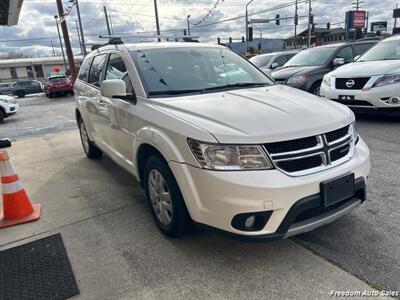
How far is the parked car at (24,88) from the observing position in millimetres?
31234

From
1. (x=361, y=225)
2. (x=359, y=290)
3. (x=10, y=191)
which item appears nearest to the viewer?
(x=359, y=290)

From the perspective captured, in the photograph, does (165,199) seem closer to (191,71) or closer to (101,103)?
(191,71)

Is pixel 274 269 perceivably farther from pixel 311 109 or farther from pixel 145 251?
pixel 311 109

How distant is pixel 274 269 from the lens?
102 inches

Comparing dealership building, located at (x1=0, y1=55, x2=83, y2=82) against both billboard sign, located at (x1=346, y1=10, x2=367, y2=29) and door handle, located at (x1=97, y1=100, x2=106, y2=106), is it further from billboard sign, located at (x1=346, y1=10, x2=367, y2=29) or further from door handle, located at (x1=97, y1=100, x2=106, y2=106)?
door handle, located at (x1=97, y1=100, x2=106, y2=106)

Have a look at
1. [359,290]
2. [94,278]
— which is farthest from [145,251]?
[359,290]

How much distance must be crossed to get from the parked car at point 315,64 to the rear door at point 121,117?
18.0ft

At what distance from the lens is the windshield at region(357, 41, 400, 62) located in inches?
279

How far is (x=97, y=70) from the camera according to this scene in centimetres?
475

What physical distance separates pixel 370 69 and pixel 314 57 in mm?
2922

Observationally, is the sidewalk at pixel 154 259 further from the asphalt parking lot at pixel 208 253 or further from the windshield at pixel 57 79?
the windshield at pixel 57 79

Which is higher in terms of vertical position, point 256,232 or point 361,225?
point 256,232

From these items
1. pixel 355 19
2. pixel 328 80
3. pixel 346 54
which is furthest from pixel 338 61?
pixel 355 19

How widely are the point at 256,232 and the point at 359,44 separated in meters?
8.93
